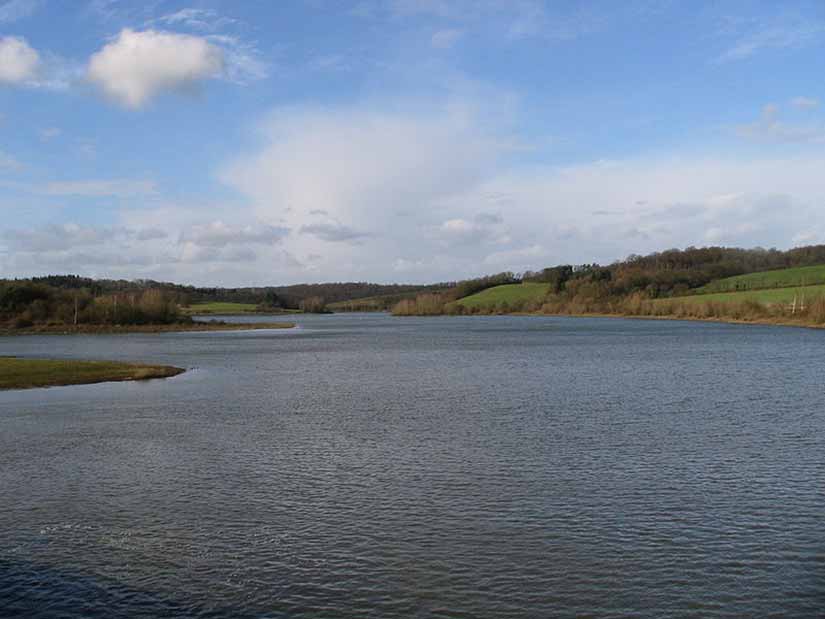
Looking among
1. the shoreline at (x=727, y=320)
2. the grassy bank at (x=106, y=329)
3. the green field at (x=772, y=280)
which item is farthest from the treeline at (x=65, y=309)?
the green field at (x=772, y=280)

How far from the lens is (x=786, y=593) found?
35.4 feet

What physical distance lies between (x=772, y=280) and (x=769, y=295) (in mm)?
18844

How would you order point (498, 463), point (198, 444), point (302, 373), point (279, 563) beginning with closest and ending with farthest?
point (279, 563) < point (498, 463) < point (198, 444) < point (302, 373)

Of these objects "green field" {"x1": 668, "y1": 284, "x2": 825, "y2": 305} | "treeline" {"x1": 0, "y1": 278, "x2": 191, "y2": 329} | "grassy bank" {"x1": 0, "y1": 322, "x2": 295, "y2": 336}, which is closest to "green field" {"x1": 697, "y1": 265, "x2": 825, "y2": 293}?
"green field" {"x1": 668, "y1": 284, "x2": 825, "y2": 305}

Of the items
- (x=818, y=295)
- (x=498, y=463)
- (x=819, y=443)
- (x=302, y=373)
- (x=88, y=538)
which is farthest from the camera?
(x=818, y=295)

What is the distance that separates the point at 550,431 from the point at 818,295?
337 ft

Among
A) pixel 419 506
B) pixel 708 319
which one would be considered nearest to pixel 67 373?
pixel 419 506

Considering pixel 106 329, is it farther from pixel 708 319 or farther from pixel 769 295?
pixel 769 295

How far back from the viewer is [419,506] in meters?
15.4

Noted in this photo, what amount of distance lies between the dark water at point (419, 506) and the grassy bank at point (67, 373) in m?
8.35

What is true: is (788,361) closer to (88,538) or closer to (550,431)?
(550,431)

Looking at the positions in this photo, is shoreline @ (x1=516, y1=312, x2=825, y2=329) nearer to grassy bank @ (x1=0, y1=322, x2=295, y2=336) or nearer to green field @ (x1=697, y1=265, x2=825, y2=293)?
green field @ (x1=697, y1=265, x2=825, y2=293)

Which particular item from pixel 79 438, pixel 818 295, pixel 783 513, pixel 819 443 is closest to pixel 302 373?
pixel 79 438

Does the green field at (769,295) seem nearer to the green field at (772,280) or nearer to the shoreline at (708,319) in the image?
the green field at (772,280)
